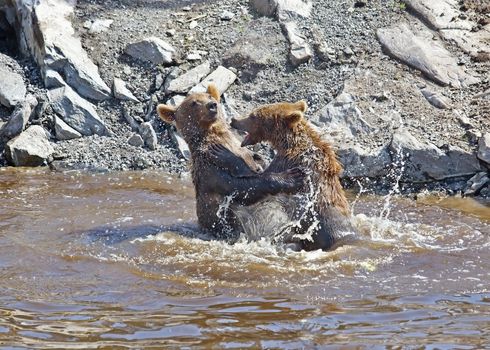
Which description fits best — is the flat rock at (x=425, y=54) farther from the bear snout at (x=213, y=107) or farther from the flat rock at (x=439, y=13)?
the bear snout at (x=213, y=107)

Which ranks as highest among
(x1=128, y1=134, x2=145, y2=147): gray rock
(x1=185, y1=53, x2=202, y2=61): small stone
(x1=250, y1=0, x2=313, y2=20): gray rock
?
(x1=250, y1=0, x2=313, y2=20): gray rock

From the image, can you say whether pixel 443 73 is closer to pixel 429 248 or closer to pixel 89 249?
pixel 429 248

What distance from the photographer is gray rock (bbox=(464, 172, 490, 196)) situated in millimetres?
11656

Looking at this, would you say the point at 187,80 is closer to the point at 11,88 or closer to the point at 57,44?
the point at 57,44

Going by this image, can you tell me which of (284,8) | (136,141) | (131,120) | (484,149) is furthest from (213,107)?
(284,8)

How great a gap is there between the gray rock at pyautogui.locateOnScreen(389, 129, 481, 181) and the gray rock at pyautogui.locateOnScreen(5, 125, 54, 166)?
4.94 metres

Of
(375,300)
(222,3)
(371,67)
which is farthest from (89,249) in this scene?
(222,3)

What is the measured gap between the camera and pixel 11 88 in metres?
13.7

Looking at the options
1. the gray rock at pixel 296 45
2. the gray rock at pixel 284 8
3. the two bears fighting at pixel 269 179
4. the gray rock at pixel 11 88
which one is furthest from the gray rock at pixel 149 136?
the gray rock at pixel 284 8

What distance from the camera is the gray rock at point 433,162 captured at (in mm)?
11922

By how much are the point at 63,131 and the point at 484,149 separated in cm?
594

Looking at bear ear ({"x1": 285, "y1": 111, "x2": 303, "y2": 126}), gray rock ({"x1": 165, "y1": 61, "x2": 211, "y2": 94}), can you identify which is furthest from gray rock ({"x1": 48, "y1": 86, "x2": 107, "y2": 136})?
bear ear ({"x1": 285, "y1": 111, "x2": 303, "y2": 126})

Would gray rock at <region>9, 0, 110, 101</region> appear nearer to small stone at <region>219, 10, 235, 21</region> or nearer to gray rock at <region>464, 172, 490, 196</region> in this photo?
small stone at <region>219, 10, 235, 21</region>

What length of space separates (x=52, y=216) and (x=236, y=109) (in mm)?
3647
